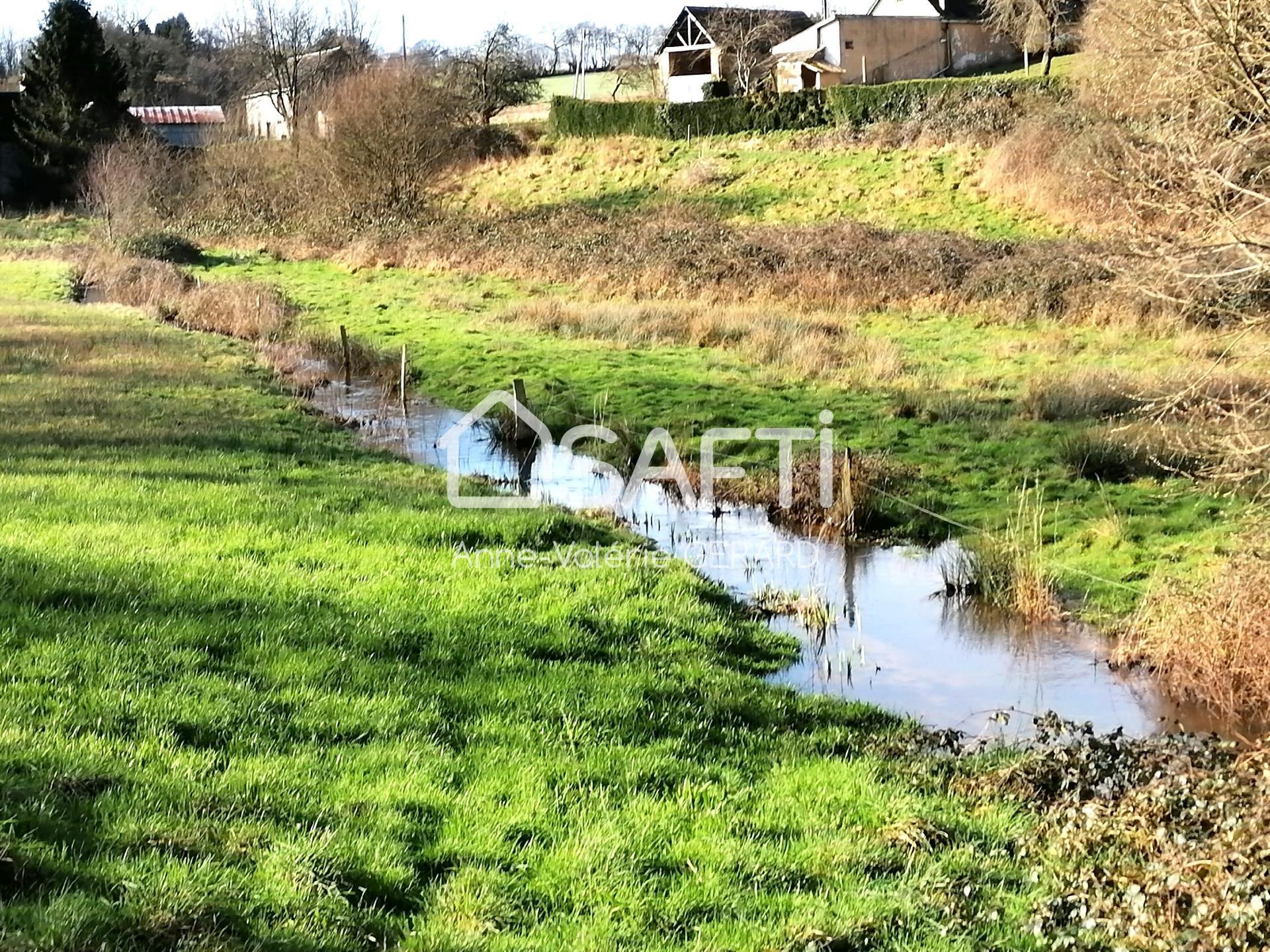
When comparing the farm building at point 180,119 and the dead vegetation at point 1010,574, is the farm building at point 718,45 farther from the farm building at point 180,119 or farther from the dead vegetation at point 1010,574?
the dead vegetation at point 1010,574

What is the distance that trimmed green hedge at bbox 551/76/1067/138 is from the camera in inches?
1695

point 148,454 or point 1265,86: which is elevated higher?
point 1265,86

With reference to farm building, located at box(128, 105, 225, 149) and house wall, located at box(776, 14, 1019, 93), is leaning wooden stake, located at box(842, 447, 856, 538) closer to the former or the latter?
house wall, located at box(776, 14, 1019, 93)

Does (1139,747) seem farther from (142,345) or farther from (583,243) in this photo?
(583,243)

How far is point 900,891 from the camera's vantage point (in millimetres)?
5504

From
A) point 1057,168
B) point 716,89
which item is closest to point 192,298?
point 1057,168

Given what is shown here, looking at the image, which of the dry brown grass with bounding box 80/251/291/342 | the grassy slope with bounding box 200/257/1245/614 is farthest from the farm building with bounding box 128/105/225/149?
the grassy slope with bounding box 200/257/1245/614

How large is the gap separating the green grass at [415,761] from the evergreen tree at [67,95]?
48.5 m

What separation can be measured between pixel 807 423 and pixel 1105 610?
681 centimetres

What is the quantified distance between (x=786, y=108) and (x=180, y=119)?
4718 cm

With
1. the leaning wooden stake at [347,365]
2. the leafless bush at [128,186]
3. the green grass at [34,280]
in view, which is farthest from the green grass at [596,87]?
the leaning wooden stake at [347,365]

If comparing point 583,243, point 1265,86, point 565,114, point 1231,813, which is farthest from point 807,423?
point 565,114

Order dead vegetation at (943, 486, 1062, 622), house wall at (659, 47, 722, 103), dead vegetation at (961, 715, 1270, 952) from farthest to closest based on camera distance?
1. house wall at (659, 47, 722, 103)
2. dead vegetation at (943, 486, 1062, 622)
3. dead vegetation at (961, 715, 1270, 952)

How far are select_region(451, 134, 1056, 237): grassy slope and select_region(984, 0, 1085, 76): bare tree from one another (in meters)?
11.0
